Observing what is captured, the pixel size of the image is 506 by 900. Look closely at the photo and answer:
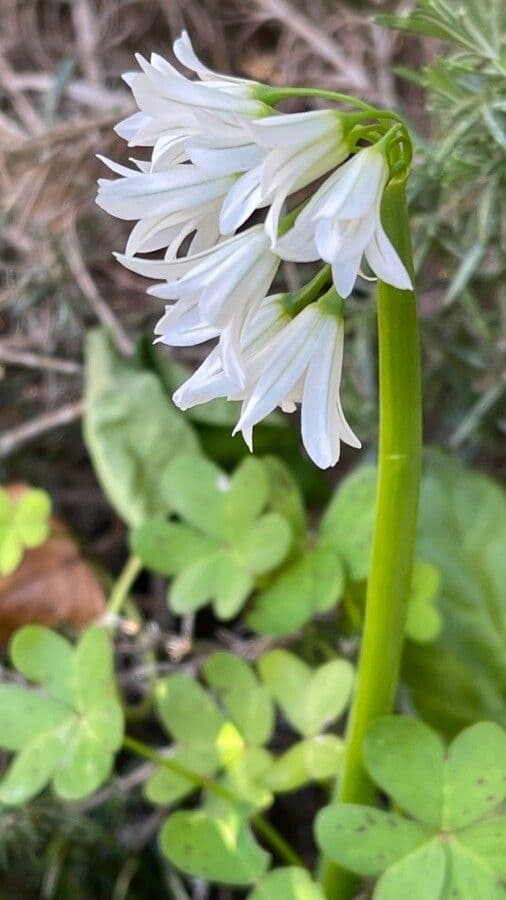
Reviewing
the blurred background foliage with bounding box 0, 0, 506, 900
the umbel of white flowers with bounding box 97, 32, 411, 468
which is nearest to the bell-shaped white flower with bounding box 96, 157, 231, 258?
the umbel of white flowers with bounding box 97, 32, 411, 468

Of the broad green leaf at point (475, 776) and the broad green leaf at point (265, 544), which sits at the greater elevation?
the broad green leaf at point (265, 544)

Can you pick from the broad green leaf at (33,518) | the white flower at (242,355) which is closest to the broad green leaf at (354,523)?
the broad green leaf at (33,518)

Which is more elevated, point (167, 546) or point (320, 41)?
point (320, 41)

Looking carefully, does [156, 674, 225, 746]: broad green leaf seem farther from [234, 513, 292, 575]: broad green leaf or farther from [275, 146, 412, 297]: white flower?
[275, 146, 412, 297]: white flower

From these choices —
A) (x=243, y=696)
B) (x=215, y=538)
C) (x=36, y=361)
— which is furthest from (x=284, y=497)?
(x=36, y=361)

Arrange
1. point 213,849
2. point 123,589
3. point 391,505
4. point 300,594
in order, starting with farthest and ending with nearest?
point 123,589 → point 300,594 → point 213,849 → point 391,505

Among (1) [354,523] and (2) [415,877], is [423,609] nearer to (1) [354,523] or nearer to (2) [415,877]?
(1) [354,523]

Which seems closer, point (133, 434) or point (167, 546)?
point (167, 546)

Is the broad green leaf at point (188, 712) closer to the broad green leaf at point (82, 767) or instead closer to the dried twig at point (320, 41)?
the broad green leaf at point (82, 767)
